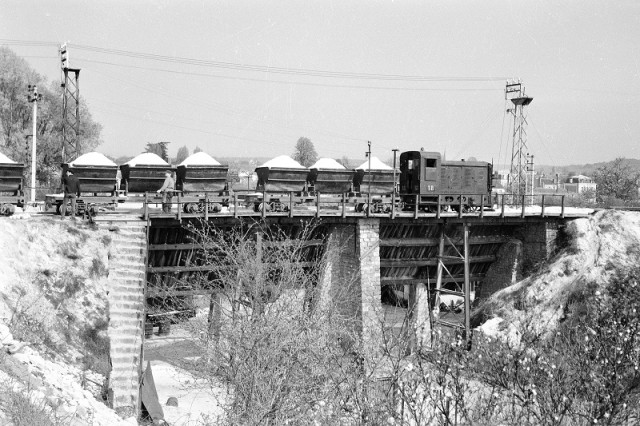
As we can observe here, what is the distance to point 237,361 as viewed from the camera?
16.0 m

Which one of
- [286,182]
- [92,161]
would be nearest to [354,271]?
[286,182]

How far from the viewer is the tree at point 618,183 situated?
68.1 m

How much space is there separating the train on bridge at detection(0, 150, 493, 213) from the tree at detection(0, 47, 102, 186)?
1916cm

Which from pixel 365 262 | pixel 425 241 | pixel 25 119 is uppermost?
pixel 25 119

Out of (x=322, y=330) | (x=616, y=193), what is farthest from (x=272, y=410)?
(x=616, y=193)

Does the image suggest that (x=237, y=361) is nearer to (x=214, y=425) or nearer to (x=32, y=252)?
(x=214, y=425)

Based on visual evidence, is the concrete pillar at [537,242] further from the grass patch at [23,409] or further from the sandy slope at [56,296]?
the grass patch at [23,409]

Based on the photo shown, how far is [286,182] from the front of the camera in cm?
2597

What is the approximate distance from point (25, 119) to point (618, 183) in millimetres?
58377

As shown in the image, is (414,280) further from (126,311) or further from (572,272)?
(126,311)

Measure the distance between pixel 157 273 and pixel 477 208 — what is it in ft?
54.1

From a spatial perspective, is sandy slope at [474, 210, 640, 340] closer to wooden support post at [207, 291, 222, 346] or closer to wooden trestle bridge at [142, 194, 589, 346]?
wooden trestle bridge at [142, 194, 589, 346]

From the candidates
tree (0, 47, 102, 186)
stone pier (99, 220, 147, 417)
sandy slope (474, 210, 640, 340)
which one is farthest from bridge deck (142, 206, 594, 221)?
tree (0, 47, 102, 186)

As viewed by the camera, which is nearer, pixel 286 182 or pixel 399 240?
pixel 399 240
